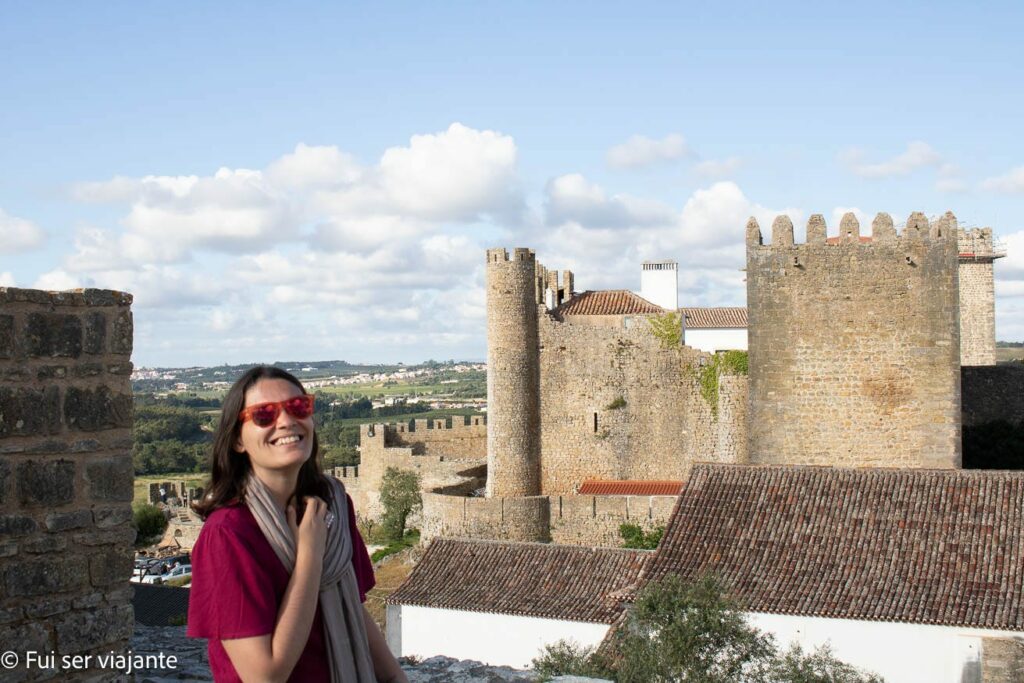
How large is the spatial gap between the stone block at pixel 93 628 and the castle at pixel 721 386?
1562 centimetres

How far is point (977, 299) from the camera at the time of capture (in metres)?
34.5

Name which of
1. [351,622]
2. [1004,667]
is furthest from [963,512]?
[351,622]

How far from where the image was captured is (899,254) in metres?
18.9

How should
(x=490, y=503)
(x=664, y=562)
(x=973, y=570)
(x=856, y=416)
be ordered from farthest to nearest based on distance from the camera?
1. (x=490, y=503)
2. (x=856, y=416)
3. (x=664, y=562)
4. (x=973, y=570)

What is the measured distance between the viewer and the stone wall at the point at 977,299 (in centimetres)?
3416

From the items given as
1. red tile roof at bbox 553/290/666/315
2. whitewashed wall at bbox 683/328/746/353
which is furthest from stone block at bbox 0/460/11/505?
whitewashed wall at bbox 683/328/746/353

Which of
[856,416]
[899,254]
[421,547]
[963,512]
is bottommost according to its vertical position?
[421,547]

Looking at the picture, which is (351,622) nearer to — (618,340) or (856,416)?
(856,416)

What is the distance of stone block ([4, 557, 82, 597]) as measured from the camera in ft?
15.0

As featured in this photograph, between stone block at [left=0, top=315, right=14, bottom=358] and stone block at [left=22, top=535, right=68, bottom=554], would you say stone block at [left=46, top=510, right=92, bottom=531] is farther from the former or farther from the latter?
stone block at [left=0, top=315, right=14, bottom=358]

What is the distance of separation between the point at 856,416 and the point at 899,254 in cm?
284

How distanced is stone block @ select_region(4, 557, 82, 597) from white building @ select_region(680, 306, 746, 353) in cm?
4208

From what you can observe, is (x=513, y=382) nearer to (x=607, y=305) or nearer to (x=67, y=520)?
(x=607, y=305)

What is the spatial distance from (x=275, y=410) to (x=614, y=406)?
2221cm
